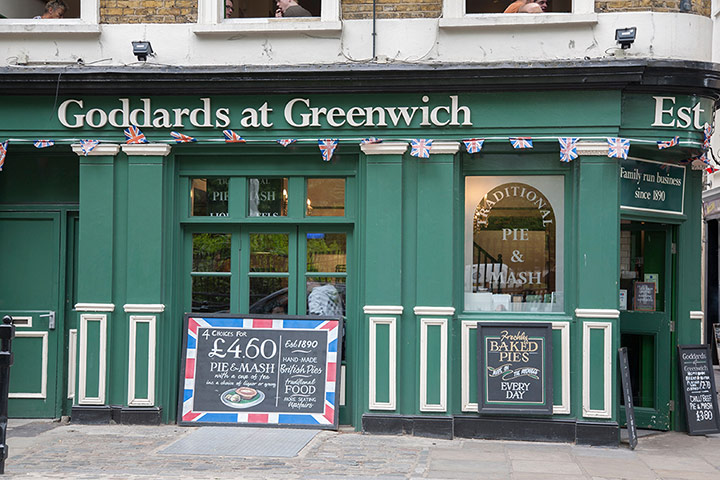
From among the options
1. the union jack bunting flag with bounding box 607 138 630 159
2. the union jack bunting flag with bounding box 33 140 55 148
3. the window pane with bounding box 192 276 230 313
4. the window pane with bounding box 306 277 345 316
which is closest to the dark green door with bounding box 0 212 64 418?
the union jack bunting flag with bounding box 33 140 55 148

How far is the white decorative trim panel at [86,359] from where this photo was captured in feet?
28.1

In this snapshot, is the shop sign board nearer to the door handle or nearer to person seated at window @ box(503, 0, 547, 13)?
person seated at window @ box(503, 0, 547, 13)

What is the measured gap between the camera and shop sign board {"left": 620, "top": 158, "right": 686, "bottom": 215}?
27.9ft

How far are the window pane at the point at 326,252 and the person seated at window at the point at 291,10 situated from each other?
2.38m

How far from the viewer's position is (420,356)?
8281mm

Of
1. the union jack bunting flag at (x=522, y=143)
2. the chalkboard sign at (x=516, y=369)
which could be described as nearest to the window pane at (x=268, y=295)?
the chalkboard sign at (x=516, y=369)

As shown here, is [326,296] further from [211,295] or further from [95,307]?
[95,307]

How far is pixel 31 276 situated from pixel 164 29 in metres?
3.20

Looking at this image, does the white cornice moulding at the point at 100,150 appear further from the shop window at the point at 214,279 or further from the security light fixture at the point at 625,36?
the security light fixture at the point at 625,36

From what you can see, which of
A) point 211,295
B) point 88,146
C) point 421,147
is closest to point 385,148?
point 421,147

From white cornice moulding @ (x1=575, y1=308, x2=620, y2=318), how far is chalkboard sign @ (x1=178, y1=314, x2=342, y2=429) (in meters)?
2.48

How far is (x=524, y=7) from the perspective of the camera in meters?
8.55

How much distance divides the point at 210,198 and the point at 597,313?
425cm

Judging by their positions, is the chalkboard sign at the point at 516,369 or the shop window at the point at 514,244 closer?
the chalkboard sign at the point at 516,369
